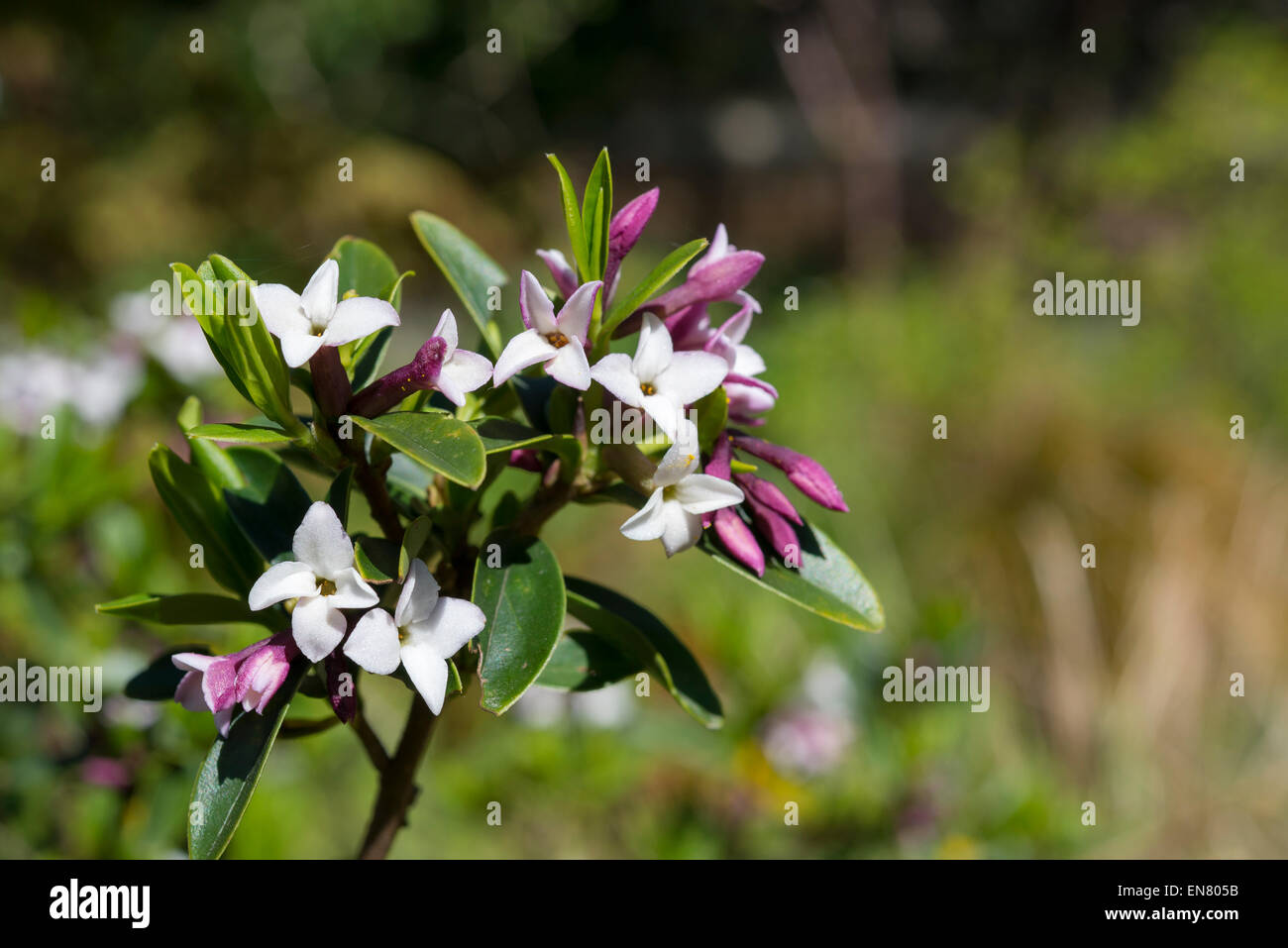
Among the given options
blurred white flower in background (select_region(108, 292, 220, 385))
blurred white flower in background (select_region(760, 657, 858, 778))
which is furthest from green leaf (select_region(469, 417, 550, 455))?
blurred white flower in background (select_region(760, 657, 858, 778))

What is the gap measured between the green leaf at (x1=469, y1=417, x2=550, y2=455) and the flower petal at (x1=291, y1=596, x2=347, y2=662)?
0.41 feet

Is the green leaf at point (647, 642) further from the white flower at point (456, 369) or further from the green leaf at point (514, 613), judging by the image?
the white flower at point (456, 369)

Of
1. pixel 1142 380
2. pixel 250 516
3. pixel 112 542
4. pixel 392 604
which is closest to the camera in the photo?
pixel 392 604

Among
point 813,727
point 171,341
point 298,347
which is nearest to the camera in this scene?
point 298,347

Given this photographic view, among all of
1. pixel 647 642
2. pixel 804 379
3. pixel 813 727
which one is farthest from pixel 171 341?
pixel 804 379

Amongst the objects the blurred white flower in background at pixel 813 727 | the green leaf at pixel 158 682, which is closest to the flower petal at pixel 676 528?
the green leaf at pixel 158 682

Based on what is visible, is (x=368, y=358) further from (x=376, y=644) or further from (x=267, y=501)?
(x=376, y=644)

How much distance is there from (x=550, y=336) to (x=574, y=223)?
74mm

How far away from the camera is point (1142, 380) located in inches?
173

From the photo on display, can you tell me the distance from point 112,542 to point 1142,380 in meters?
4.42

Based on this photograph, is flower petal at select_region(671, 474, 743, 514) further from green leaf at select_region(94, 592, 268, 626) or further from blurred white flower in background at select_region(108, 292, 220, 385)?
blurred white flower in background at select_region(108, 292, 220, 385)

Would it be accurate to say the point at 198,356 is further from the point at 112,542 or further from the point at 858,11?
the point at 858,11

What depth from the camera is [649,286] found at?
56 centimetres
